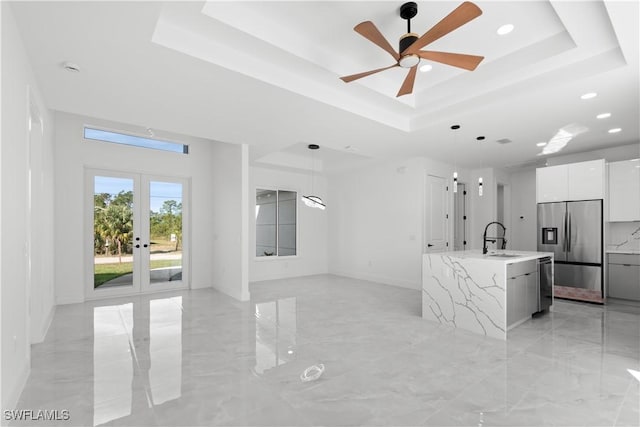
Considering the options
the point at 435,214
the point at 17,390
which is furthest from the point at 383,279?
the point at 17,390

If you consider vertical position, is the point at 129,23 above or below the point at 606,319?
above

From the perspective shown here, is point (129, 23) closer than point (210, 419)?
No

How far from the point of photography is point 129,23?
2.42 m

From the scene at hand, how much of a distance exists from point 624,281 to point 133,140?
902cm

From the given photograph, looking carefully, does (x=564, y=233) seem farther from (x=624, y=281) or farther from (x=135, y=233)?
(x=135, y=233)

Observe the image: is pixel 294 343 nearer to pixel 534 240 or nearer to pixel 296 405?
pixel 296 405

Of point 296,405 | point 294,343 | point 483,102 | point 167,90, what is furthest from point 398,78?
point 296,405

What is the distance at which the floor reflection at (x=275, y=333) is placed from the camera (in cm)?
319

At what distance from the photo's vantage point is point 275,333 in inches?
156

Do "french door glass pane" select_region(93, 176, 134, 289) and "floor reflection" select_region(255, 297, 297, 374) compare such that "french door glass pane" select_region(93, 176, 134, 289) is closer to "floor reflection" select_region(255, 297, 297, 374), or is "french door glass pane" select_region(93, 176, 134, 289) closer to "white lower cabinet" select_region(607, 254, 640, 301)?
"floor reflection" select_region(255, 297, 297, 374)

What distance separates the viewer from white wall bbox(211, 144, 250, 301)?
5770 millimetres

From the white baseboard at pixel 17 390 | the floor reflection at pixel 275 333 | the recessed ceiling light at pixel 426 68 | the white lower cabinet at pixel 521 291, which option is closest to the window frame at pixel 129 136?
the floor reflection at pixel 275 333

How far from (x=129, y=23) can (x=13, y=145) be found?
1.22 metres

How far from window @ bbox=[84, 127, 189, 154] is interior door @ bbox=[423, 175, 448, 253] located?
5177mm
